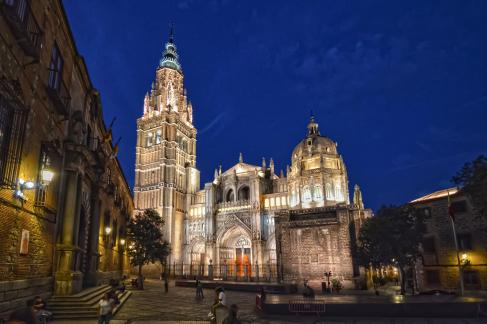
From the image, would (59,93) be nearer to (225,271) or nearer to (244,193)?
(225,271)

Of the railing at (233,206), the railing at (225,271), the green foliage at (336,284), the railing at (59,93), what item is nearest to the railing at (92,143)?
the railing at (59,93)

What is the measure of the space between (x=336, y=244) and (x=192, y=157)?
44.9 metres

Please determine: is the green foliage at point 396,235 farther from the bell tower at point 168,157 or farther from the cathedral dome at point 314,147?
the bell tower at point 168,157

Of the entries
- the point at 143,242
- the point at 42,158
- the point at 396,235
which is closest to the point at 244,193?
the point at 143,242

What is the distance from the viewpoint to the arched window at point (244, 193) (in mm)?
60406

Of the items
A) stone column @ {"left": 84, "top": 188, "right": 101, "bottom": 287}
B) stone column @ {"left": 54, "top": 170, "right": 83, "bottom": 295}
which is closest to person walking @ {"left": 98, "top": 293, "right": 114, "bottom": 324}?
stone column @ {"left": 54, "top": 170, "right": 83, "bottom": 295}

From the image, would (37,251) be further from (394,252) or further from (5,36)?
(394,252)

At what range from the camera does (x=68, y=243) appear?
15.1 meters

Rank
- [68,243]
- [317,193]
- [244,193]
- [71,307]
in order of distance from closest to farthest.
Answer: [71,307]
[68,243]
[317,193]
[244,193]

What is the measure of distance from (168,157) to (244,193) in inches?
664

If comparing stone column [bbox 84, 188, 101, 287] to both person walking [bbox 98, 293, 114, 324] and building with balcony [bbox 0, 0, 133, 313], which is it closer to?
building with balcony [bbox 0, 0, 133, 313]

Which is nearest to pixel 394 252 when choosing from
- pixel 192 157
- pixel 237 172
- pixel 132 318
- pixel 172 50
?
pixel 132 318

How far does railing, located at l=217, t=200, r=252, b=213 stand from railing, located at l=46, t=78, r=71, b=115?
141 ft

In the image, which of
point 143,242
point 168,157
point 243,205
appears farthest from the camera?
point 168,157
